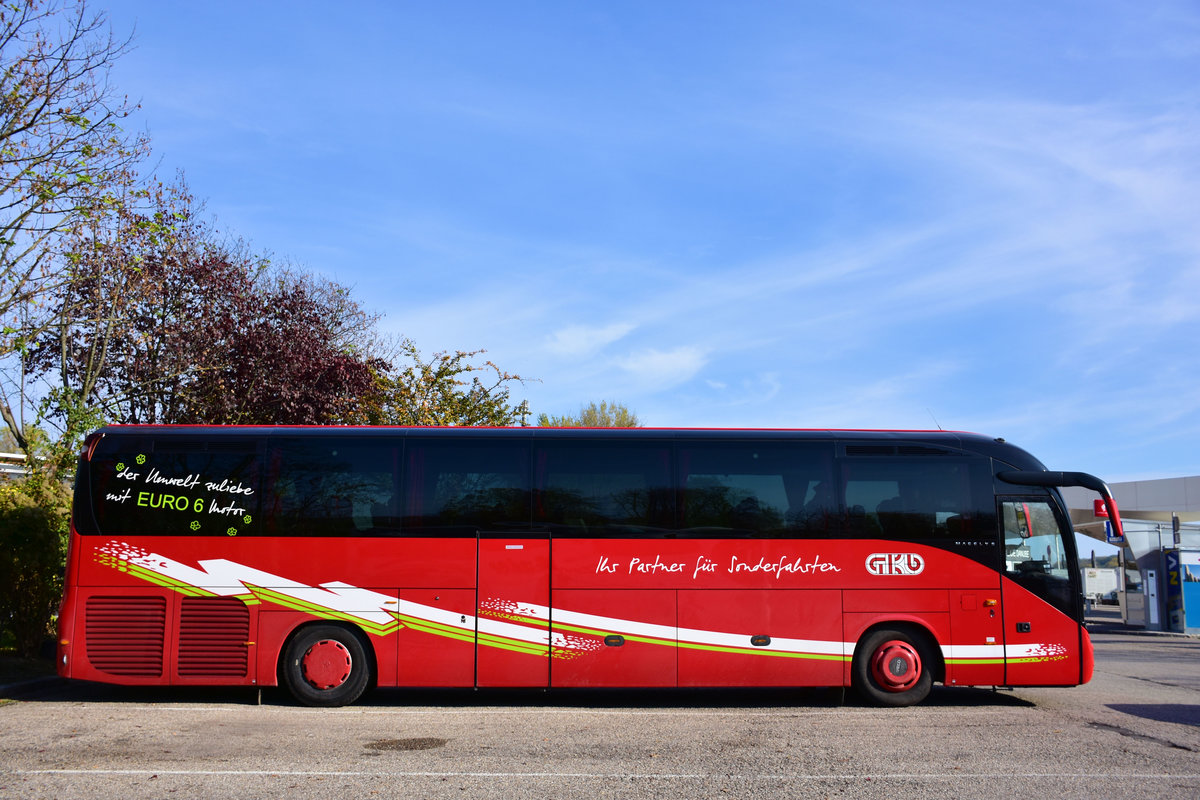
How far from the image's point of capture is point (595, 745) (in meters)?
8.81

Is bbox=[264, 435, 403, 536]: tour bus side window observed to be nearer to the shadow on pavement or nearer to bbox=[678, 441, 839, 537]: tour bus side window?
the shadow on pavement

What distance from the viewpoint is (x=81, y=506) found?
11234 millimetres

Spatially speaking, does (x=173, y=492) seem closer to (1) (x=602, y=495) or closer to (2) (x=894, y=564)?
(1) (x=602, y=495)

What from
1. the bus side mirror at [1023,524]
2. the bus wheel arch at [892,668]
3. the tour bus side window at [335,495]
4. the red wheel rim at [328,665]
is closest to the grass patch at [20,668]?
the red wheel rim at [328,665]

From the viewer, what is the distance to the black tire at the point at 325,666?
11.2 meters

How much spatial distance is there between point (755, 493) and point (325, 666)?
5489 mm

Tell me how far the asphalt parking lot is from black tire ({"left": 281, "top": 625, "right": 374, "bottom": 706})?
249mm

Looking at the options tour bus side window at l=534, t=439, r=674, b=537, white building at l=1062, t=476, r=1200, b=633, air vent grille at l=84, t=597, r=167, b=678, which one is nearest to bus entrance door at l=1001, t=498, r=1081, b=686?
tour bus side window at l=534, t=439, r=674, b=537

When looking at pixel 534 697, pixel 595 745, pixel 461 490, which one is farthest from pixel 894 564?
pixel 461 490

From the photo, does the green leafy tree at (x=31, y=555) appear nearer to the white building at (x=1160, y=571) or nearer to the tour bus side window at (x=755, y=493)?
the tour bus side window at (x=755, y=493)

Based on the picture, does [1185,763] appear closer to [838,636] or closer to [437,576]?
[838,636]

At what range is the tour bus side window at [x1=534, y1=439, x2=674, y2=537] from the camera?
37.0 ft

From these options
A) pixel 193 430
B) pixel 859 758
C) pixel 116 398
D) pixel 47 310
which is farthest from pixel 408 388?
pixel 859 758

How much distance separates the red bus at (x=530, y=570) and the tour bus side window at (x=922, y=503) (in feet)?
0.09
